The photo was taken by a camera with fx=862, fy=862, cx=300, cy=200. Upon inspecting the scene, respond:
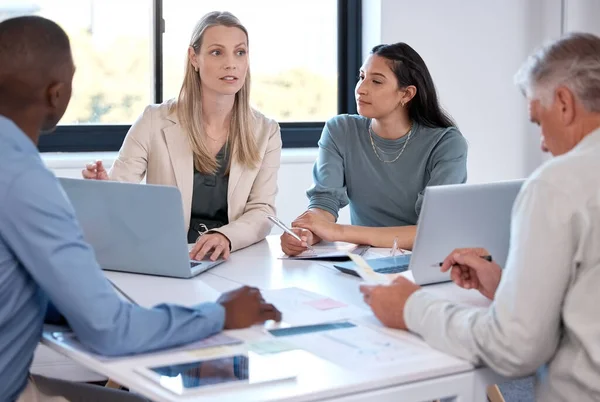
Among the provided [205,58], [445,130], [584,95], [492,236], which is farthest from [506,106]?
Result: [584,95]

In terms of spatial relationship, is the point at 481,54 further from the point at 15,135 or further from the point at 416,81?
the point at 15,135

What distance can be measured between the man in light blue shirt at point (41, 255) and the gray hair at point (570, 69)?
0.72 metres

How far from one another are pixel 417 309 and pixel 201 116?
4.84 feet

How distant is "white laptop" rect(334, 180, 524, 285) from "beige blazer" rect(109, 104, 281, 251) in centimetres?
88

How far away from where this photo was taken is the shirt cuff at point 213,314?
160 cm

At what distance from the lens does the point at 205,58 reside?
114 inches

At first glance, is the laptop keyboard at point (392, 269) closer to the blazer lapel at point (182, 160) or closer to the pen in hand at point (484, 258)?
the pen in hand at point (484, 258)

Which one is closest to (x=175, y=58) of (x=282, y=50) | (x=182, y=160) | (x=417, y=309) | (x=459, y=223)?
(x=282, y=50)

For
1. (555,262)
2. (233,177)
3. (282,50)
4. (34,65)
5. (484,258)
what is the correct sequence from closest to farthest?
(555,262)
(34,65)
(484,258)
(233,177)
(282,50)

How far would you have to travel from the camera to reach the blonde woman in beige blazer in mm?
2820

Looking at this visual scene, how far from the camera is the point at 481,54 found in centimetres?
462

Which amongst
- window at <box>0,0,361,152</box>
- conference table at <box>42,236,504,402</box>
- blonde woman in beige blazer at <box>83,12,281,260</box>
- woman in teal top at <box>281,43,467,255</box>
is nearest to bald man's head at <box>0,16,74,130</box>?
conference table at <box>42,236,504,402</box>

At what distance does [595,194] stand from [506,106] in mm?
3427

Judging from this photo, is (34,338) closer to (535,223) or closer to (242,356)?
(242,356)
